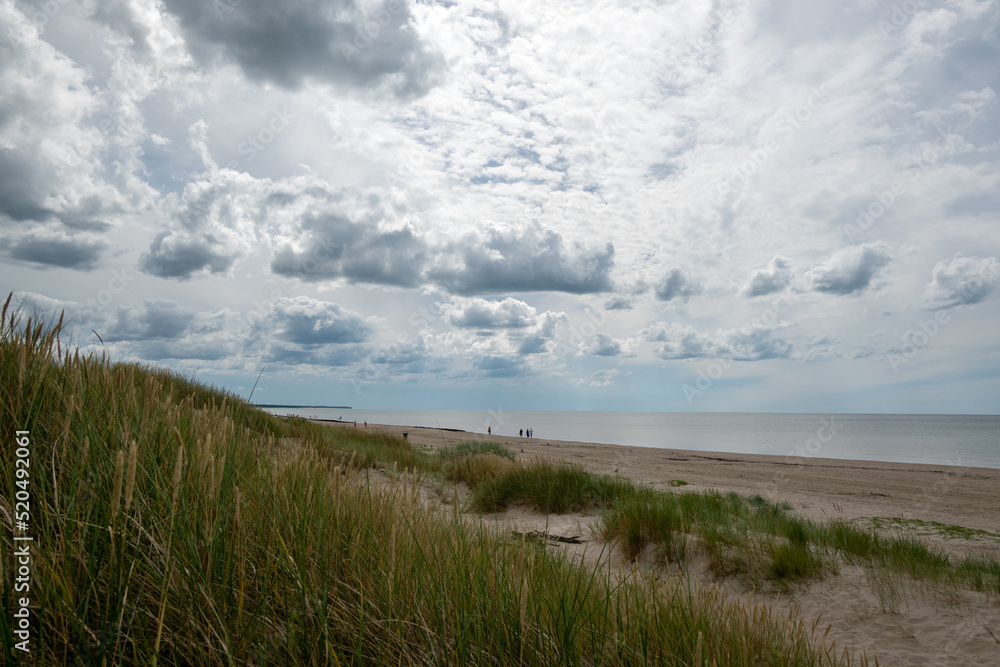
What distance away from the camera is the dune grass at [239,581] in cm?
157

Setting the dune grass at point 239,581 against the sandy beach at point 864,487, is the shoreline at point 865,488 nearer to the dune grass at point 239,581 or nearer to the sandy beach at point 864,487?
the sandy beach at point 864,487

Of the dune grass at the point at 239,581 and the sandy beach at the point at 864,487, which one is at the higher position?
the dune grass at the point at 239,581

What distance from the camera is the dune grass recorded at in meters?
1.57

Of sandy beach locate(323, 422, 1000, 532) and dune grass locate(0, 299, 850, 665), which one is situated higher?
dune grass locate(0, 299, 850, 665)

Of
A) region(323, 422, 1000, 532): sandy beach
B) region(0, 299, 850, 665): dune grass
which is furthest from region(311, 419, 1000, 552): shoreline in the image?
region(0, 299, 850, 665): dune grass

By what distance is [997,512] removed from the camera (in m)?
14.0

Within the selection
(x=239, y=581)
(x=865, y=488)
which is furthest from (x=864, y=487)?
(x=239, y=581)

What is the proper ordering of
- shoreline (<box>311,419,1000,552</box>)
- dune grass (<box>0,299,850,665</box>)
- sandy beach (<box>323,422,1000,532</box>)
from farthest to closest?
sandy beach (<box>323,422,1000,532</box>) < shoreline (<box>311,419,1000,552</box>) < dune grass (<box>0,299,850,665</box>)

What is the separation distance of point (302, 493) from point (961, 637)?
5599 mm

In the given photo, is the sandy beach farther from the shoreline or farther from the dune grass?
the dune grass

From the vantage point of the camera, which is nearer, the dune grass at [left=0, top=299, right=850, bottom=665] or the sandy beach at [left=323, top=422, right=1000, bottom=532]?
the dune grass at [left=0, top=299, right=850, bottom=665]

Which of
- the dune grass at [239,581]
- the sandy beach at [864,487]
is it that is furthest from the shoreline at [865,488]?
the dune grass at [239,581]

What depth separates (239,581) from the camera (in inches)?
76.4

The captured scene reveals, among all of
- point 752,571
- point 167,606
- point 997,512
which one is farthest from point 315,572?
point 997,512
